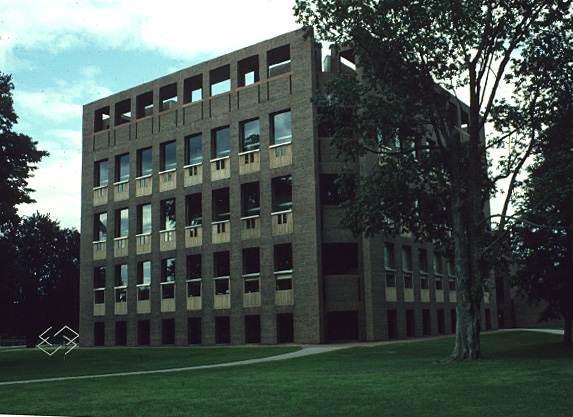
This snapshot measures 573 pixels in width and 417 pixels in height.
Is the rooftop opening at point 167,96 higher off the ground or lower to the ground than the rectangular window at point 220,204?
higher

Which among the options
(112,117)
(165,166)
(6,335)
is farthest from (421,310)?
(6,335)

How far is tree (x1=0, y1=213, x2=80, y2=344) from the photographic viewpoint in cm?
5453

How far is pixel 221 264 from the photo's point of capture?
122 feet

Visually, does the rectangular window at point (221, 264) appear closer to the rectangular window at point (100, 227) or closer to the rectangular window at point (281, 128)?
the rectangular window at point (281, 128)

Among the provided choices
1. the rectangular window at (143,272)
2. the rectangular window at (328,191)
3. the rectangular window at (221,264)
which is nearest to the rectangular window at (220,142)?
the rectangular window at (221,264)

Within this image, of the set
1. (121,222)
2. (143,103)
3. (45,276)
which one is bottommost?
(45,276)

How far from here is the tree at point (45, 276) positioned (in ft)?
179

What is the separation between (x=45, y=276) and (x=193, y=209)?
2335 centimetres

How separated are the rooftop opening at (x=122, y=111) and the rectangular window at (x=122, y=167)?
2.50 metres

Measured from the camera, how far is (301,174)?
33.9 m

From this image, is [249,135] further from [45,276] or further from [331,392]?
[45,276]

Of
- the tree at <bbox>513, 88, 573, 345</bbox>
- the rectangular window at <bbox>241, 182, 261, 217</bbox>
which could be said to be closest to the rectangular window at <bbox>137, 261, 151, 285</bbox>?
the rectangular window at <bbox>241, 182, 261, 217</bbox>

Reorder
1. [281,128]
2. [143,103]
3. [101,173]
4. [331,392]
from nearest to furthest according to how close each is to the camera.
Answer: [331,392], [281,128], [143,103], [101,173]

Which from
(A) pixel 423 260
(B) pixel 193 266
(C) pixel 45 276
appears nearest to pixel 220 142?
(B) pixel 193 266
